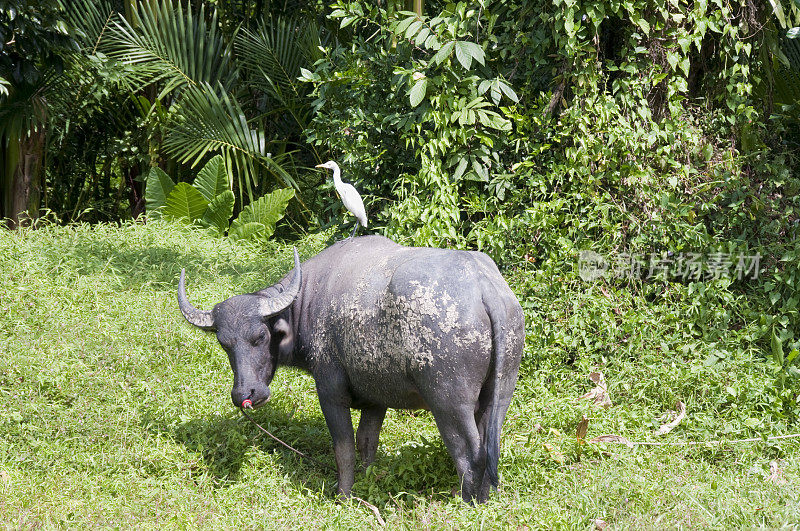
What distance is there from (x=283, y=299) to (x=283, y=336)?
9.0 inches

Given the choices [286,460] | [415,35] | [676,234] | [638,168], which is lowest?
[286,460]

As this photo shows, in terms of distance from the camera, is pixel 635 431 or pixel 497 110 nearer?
pixel 635 431

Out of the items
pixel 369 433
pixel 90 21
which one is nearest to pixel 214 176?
pixel 90 21

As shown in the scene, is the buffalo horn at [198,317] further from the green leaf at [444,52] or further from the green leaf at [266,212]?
the green leaf at [266,212]

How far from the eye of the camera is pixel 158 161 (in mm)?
9711

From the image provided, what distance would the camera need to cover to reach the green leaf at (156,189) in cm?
885

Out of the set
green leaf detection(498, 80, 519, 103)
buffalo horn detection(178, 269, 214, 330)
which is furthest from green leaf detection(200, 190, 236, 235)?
buffalo horn detection(178, 269, 214, 330)

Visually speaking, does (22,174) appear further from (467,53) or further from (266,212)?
(467,53)

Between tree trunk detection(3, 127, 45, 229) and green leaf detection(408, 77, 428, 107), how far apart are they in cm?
469

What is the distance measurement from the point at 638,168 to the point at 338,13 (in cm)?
250

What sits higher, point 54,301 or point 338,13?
point 338,13

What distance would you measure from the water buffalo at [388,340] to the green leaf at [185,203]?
175 inches

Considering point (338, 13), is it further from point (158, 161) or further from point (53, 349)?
point (158, 161)

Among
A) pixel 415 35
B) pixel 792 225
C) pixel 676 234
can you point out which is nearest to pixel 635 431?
pixel 676 234
